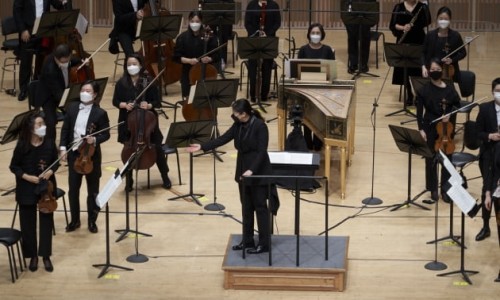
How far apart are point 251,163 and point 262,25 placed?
6.53 metres

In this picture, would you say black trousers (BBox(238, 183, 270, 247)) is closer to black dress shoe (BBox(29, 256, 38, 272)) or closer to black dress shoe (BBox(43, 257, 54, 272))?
black dress shoe (BBox(43, 257, 54, 272))

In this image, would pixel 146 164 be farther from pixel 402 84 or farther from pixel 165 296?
pixel 402 84

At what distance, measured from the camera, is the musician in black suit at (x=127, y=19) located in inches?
665

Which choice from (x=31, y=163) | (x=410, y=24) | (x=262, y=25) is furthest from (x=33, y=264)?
(x=410, y=24)

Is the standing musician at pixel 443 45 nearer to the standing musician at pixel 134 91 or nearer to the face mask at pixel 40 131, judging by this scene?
the standing musician at pixel 134 91

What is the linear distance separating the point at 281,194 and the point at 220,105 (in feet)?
4.14

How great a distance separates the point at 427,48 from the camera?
603 inches

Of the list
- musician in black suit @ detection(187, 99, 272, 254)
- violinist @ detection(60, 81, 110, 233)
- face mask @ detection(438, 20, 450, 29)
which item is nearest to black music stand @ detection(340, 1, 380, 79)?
face mask @ detection(438, 20, 450, 29)

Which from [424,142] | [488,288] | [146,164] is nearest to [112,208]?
[146,164]

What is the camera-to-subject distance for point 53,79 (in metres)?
13.7

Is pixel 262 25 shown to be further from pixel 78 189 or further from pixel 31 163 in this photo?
pixel 31 163

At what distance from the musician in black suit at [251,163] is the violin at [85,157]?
1.61m

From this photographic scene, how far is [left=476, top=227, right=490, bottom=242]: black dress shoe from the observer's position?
12.0 m

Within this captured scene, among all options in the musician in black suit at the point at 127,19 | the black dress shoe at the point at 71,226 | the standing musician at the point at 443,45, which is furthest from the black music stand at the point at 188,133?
the musician in black suit at the point at 127,19
